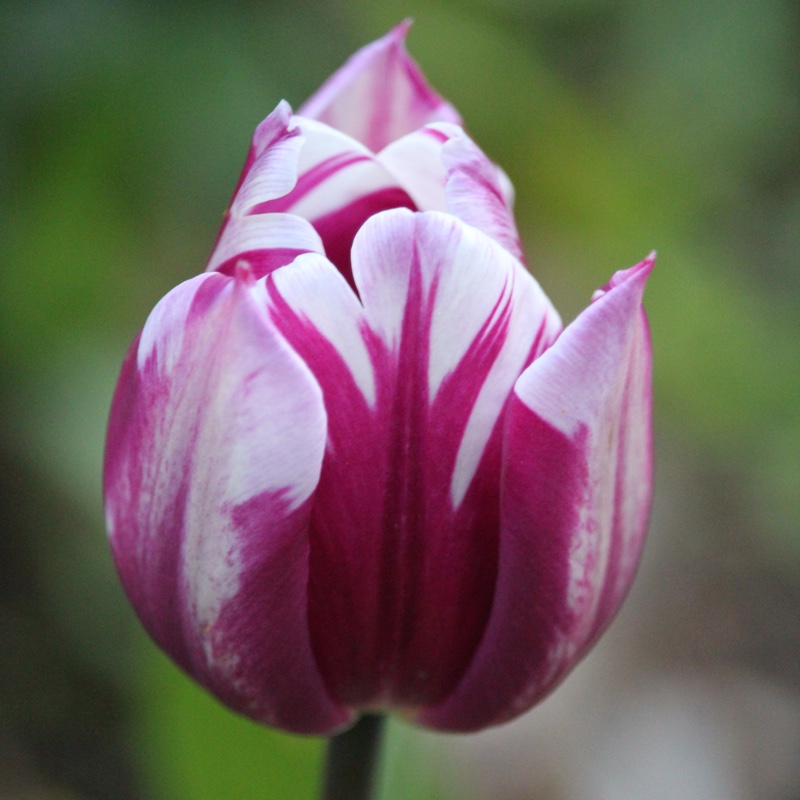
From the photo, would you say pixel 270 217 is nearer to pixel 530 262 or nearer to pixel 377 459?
pixel 377 459

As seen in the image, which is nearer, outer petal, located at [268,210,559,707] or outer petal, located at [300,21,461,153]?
outer petal, located at [268,210,559,707]

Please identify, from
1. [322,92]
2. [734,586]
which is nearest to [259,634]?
[322,92]

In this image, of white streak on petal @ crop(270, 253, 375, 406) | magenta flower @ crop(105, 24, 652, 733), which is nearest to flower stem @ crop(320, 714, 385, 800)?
magenta flower @ crop(105, 24, 652, 733)

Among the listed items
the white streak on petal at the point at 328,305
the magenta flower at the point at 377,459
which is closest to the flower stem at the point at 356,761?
the magenta flower at the point at 377,459

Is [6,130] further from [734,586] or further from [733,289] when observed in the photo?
[734,586]

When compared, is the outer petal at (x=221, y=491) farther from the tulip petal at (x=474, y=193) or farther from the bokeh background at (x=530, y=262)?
the bokeh background at (x=530, y=262)

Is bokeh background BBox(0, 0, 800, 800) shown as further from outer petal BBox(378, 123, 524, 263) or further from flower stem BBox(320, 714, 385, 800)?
outer petal BBox(378, 123, 524, 263)

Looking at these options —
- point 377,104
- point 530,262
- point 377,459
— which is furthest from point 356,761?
point 530,262
